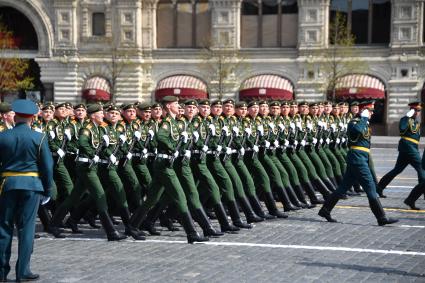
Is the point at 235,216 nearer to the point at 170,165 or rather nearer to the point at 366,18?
the point at 170,165

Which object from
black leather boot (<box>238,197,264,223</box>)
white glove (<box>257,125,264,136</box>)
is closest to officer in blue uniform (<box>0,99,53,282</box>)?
black leather boot (<box>238,197,264,223</box>)

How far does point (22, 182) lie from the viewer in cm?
810

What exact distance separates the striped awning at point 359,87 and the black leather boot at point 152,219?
2773 centimetres

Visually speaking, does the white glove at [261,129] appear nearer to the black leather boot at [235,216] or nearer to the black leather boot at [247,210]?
the black leather boot at [247,210]

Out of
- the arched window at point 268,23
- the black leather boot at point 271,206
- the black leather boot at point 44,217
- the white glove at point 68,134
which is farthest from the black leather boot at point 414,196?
the arched window at point 268,23

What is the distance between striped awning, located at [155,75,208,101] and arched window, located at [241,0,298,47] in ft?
10.5

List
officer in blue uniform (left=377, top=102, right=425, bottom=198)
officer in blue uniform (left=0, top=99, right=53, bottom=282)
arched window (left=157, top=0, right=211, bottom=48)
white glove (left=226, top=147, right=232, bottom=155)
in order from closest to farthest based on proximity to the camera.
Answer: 1. officer in blue uniform (left=0, top=99, right=53, bottom=282)
2. white glove (left=226, top=147, right=232, bottom=155)
3. officer in blue uniform (left=377, top=102, right=425, bottom=198)
4. arched window (left=157, top=0, right=211, bottom=48)

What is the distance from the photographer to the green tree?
134 feet

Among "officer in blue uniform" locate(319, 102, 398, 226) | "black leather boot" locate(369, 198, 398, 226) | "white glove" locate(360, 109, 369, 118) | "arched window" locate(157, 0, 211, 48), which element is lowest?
"black leather boot" locate(369, 198, 398, 226)

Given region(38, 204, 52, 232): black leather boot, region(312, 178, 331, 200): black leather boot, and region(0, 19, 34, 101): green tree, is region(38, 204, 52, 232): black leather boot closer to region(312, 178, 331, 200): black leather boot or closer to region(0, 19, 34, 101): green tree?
region(312, 178, 331, 200): black leather boot

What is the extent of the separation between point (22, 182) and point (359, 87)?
31.4 meters

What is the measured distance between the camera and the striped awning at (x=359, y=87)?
37.8 metres

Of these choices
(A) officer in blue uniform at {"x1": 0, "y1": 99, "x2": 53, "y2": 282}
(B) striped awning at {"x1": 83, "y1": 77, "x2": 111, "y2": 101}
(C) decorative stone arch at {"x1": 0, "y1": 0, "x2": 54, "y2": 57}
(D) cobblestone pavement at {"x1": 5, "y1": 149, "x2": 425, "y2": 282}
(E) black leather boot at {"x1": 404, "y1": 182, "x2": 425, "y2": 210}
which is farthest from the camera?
(C) decorative stone arch at {"x1": 0, "y1": 0, "x2": 54, "y2": 57}

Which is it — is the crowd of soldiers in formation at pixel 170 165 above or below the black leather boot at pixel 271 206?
above
